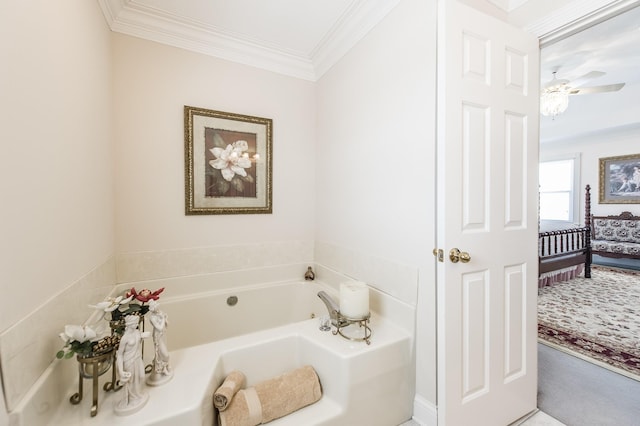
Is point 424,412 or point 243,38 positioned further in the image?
point 243,38

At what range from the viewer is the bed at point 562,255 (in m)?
3.77

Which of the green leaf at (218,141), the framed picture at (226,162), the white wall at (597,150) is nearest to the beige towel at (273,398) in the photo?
the framed picture at (226,162)

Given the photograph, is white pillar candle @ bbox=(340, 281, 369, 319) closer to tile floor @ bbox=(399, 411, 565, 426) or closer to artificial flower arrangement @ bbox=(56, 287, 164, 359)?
tile floor @ bbox=(399, 411, 565, 426)

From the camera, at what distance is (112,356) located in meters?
1.00

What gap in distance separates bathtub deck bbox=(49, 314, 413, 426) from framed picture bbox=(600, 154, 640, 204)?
20.7 feet

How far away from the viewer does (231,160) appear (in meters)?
2.19

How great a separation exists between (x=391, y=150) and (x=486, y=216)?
0.64 meters

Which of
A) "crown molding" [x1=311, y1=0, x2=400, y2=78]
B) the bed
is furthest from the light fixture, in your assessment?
"crown molding" [x1=311, y1=0, x2=400, y2=78]

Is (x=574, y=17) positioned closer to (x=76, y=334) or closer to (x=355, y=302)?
(x=355, y=302)

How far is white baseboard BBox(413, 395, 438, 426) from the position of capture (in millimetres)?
1387

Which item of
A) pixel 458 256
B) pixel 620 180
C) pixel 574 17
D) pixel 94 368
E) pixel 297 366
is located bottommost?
pixel 297 366

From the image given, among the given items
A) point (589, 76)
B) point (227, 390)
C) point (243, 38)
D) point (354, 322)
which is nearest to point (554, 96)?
point (589, 76)

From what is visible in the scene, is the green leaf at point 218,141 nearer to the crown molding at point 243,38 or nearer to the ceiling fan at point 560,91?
the crown molding at point 243,38

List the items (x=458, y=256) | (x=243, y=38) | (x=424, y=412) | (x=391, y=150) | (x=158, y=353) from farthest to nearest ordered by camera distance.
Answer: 1. (x=243, y=38)
2. (x=391, y=150)
3. (x=424, y=412)
4. (x=458, y=256)
5. (x=158, y=353)
